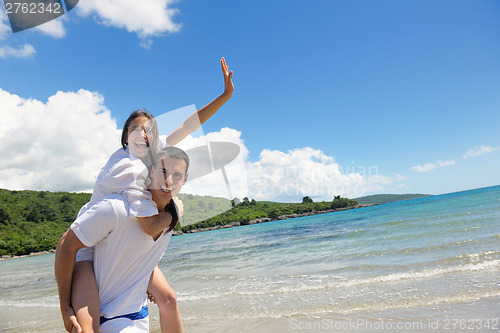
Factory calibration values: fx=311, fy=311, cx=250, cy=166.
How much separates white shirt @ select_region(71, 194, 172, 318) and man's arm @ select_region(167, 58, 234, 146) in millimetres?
792

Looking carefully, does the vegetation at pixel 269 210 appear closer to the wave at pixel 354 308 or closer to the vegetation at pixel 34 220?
the vegetation at pixel 34 220

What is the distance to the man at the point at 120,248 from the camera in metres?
1.65

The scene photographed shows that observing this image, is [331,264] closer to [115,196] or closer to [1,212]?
[115,196]

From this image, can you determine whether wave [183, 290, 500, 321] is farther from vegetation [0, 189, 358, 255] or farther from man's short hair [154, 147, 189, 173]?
vegetation [0, 189, 358, 255]

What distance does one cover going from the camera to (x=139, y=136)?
2027 mm

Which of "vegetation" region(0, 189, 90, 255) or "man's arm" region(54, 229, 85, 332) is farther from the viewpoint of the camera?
"vegetation" region(0, 189, 90, 255)

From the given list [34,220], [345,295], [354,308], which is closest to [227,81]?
[354,308]

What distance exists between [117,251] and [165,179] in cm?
48

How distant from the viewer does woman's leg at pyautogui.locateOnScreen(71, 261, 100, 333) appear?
1.62 metres

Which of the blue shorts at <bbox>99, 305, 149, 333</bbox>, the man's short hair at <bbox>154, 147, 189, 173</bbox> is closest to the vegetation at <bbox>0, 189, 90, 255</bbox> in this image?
the blue shorts at <bbox>99, 305, 149, 333</bbox>

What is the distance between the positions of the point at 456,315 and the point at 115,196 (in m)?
4.61

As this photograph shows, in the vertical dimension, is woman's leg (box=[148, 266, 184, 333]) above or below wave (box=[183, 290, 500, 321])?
above

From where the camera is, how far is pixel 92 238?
167cm

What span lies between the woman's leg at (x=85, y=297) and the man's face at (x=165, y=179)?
1.74 feet
